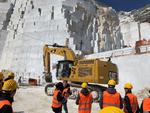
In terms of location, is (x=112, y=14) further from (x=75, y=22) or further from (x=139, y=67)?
(x=139, y=67)

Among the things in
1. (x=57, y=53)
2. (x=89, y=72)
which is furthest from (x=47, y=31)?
(x=89, y=72)

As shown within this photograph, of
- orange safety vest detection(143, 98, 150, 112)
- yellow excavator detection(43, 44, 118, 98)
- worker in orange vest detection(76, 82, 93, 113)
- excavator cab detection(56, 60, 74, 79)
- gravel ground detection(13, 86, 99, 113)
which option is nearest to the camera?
orange safety vest detection(143, 98, 150, 112)

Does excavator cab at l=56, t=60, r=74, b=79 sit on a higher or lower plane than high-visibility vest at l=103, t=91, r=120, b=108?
higher

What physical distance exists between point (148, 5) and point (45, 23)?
109 feet

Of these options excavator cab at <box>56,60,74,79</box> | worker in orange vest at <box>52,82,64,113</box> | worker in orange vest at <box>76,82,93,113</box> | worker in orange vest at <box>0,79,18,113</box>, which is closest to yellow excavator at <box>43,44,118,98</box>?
excavator cab at <box>56,60,74,79</box>

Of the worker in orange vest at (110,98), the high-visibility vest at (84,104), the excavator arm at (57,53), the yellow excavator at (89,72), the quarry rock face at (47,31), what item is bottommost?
the high-visibility vest at (84,104)

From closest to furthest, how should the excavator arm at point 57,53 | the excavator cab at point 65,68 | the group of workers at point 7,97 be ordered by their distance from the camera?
the group of workers at point 7,97, the excavator cab at point 65,68, the excavator arm at point 57,53

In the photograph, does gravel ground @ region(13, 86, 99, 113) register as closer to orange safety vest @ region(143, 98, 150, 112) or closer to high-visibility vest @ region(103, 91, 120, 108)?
high-visibility vest @ region(103, 91, 120, 108)

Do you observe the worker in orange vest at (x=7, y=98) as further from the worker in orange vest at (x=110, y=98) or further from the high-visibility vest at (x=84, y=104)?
the high-visibility vest at (x=84, y=104)

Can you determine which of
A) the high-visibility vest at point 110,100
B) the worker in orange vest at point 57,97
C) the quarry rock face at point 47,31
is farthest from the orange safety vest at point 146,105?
the quarry rock face at point 47,31

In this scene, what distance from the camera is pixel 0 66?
50500mm

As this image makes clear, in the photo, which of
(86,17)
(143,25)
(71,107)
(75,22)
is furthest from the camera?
(143,25)

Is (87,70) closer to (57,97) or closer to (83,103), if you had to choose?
(57,97)

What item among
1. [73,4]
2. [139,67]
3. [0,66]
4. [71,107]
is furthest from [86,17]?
[71,107]
